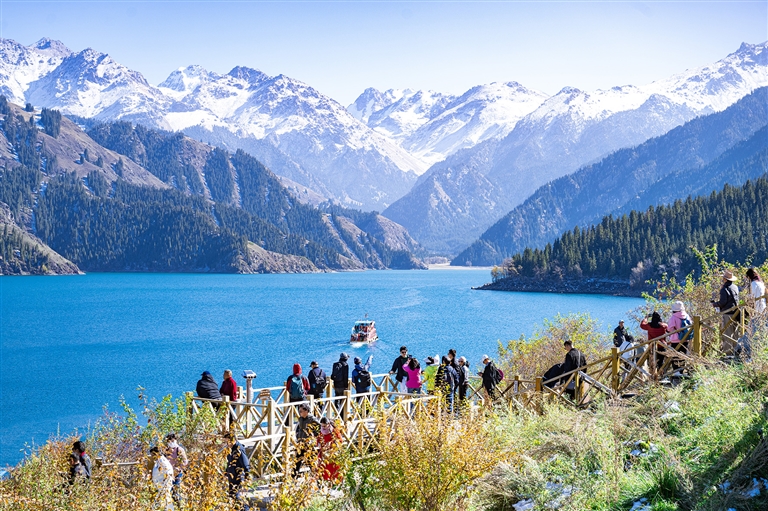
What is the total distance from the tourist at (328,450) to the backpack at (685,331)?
831 centimetres

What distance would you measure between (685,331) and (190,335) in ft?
257

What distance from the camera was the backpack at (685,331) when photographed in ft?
54.5

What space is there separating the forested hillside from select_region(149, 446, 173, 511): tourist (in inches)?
5588

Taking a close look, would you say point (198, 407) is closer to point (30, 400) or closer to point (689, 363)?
point (689, 363)

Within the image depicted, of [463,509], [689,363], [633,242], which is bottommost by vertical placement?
[463,509]

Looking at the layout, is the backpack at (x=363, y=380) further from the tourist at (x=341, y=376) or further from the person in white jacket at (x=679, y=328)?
the person in white jacket at (x=679, y=328)

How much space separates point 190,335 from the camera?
292 ft

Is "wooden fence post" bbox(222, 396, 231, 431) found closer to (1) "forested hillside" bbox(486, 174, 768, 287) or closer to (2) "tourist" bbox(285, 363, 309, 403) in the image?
(2) "tourist" bbox(285, 363, 309, 403)

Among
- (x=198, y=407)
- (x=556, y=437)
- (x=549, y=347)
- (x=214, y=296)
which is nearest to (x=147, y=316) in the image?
(x=214, y=296)

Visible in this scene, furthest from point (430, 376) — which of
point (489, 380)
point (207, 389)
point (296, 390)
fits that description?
point (207, 389)

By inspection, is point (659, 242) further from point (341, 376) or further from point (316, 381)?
point (316, 381)

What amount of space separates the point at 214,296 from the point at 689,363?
144 m

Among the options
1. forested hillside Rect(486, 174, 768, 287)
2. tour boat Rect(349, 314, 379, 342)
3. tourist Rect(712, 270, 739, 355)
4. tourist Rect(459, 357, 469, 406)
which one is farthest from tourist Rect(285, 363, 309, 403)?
forested hillside Rect(486, 174, 768, 287)

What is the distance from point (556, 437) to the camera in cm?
1276
